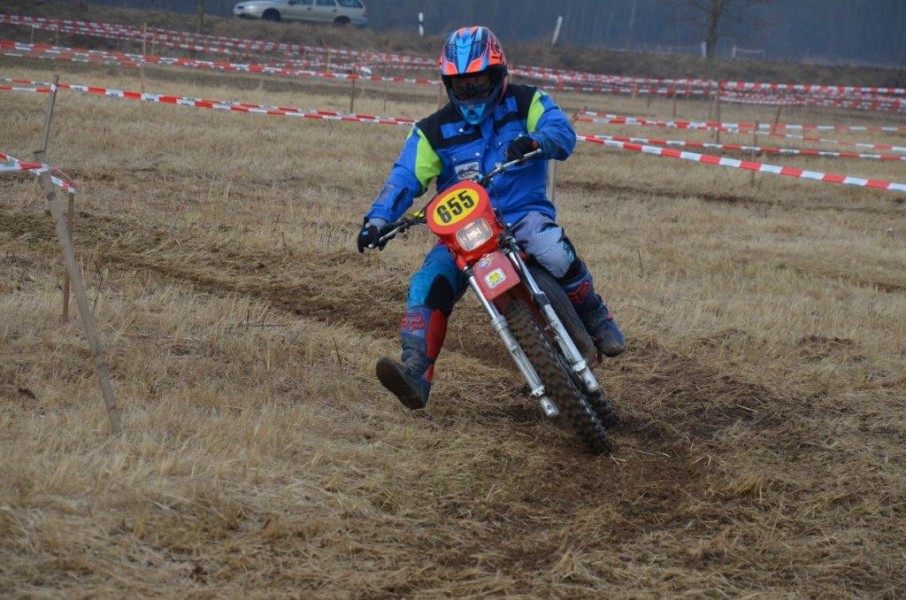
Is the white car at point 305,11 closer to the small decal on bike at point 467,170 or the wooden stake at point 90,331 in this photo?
the small decal on bike at point 467,170

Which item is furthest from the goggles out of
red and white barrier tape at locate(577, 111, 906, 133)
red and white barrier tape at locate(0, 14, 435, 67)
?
red and white barrier tape at locate(0, 14, 435, 67)

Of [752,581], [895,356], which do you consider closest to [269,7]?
[895,356]

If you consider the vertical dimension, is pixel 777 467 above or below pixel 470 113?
below

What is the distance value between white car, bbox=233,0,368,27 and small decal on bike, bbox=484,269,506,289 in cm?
4105

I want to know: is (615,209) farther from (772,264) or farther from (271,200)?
(271,200)

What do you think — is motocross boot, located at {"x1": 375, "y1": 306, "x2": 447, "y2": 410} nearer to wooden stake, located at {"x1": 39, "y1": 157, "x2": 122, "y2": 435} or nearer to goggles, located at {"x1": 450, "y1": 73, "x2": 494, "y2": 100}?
goggles, located at {"x1": 450, "y1": 73, "x2": 494, "y2": 100}

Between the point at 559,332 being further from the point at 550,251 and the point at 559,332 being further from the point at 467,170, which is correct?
the point at 467,170

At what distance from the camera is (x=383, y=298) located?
8516 mm

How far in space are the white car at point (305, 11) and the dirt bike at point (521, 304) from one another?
40662 millimetres

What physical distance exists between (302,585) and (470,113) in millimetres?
2737

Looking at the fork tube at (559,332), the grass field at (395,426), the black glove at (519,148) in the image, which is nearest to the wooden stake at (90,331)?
the grass field at (395,426)

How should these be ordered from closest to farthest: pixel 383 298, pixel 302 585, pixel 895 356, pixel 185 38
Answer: pixel 302 585
pixel 895 356
pixel 383 298
pixel 185 38

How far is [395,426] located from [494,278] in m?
0.91

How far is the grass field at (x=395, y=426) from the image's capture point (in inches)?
161
